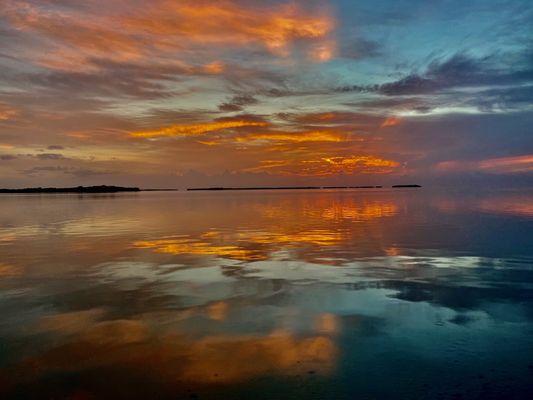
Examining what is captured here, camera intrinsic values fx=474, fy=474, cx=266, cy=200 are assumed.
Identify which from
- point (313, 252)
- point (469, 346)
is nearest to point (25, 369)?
point (469, 346)

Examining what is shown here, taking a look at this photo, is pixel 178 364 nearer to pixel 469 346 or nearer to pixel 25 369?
pixel 25 369

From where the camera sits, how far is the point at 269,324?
1275cm

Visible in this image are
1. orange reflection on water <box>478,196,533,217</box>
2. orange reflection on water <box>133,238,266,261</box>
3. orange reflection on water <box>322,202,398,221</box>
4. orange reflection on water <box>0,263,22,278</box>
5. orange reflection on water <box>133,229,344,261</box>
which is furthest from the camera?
orange reflection on water <box>478,196,533,217</box>

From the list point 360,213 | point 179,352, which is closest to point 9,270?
point 179,352

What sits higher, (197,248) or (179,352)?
(197,248)

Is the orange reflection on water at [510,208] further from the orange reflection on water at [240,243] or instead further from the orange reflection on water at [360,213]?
the orange reflection on water at [240,243]

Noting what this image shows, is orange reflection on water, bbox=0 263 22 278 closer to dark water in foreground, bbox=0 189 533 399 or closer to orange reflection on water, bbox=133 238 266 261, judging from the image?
dark water in foreground, bbox=0 189 533 399

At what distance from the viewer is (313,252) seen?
25859 millimetres

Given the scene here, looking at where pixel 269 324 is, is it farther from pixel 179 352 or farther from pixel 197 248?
pixel 197 248

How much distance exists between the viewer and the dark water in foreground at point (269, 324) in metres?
9.05

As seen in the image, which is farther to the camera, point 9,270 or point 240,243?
point 240,243

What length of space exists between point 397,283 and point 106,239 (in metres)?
22.0

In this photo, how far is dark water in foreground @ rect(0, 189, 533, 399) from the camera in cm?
905

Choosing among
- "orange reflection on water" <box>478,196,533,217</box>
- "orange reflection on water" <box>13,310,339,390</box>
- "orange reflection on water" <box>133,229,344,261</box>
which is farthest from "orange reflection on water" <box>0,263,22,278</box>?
"orange reflection on water" <box>478,196,533,217</box>
